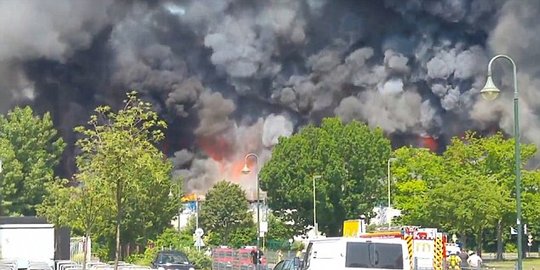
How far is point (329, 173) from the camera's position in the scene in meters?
81.9

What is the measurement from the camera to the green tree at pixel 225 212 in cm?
10794

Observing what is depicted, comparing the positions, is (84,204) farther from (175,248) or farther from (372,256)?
(175,248)

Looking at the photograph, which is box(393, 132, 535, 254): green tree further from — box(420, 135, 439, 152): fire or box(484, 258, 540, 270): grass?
box(420, 135, 439, 152): fire

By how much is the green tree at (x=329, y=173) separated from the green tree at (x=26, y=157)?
21.5m

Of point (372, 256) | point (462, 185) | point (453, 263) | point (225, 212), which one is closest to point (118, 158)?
point (372, 256)

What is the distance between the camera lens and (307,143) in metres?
86.3

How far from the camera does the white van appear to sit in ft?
76.5

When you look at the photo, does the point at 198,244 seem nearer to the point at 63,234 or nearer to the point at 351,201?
the point at 63,234

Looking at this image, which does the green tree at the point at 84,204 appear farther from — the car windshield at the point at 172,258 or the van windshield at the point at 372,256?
the van windshield at the point at 372,256

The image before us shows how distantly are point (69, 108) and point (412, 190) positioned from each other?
36.9 metres

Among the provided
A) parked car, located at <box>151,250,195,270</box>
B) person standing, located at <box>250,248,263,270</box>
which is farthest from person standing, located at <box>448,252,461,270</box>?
parked car, located at <box>151,250,195,270</box>

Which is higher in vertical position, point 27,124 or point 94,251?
point 27,124

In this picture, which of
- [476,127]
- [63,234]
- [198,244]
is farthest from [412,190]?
[63,234]

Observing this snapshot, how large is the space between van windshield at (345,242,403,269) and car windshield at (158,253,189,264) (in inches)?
815
